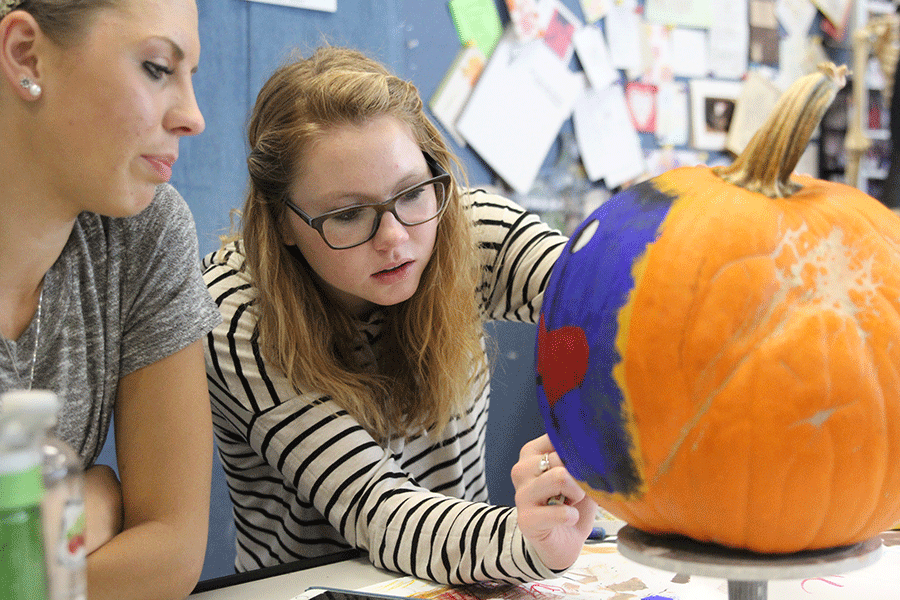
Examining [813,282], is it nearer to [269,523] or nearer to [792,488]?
[792,488]

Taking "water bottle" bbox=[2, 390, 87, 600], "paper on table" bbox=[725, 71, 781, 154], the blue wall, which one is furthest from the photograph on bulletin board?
"water bottle" bbox=[2, 390, 87, 600]

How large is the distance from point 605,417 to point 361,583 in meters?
0.49

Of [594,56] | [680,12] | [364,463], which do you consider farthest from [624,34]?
[364,463]

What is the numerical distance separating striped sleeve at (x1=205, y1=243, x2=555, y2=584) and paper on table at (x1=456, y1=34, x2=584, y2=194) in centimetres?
101

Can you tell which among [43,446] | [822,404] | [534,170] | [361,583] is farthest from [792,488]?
[534,170]

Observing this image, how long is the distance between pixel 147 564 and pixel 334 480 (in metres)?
0.23

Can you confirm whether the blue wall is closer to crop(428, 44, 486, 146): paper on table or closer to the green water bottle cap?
crop(428, 44, 486, 146): paper on table

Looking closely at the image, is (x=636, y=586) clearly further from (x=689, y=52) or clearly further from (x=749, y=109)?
(x=749, y=109)

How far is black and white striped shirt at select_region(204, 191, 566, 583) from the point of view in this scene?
0.85m

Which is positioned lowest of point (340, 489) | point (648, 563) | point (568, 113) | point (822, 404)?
point (340, 489)

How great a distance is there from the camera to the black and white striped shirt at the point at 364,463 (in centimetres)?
85

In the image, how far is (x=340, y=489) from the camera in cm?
95

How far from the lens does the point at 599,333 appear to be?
48cm

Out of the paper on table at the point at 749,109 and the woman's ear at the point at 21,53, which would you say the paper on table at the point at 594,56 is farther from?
the woman's ear at the point at 21,53
